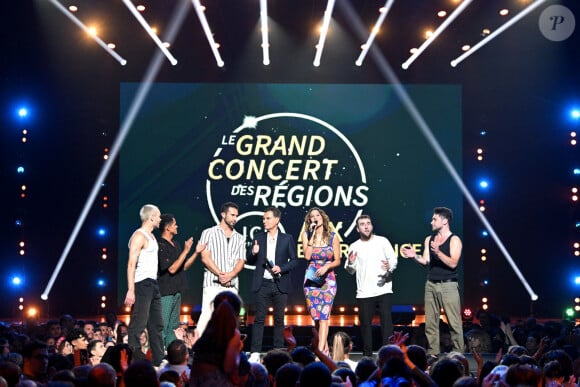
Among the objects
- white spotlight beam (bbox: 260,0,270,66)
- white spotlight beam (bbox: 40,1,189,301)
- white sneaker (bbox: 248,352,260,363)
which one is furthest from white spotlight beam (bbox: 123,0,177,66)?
white sneaker (bbox: 248,352,260,363)

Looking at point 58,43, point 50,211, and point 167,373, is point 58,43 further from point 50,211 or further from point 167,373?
point 167,373

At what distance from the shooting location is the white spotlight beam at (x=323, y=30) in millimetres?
12977

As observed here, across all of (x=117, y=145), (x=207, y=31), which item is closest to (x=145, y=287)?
(x=207, y=31)

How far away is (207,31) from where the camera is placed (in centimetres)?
1360

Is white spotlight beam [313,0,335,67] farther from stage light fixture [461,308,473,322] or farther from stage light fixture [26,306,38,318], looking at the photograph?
stage light fixture [26,306,38,318]

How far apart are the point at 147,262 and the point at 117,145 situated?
615 centimetres

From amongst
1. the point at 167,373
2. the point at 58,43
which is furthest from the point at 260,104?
the point at 167,373

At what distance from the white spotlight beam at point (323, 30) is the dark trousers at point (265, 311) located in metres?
4.90

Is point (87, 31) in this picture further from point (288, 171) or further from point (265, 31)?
point (288, 171)

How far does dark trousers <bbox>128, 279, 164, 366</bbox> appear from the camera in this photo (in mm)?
8719

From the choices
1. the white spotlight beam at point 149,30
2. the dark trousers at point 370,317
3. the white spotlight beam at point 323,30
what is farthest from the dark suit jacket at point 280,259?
the white spotlight beam at point 149,30

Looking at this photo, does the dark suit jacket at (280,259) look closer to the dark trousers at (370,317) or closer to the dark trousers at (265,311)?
the dark trousers at (265,311)

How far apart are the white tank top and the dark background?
6.05 m


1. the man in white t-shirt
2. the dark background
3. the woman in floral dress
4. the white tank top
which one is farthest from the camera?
the dark background
